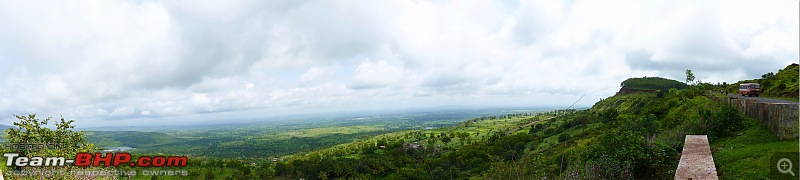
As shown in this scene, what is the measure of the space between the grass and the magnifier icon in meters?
0.23

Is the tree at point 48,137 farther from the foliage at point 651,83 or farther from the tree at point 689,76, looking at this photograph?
the foliage at point 651,83

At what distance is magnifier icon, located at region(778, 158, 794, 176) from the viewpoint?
6.22 metres

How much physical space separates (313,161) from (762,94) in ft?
264

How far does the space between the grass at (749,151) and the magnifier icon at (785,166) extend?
0.77ft

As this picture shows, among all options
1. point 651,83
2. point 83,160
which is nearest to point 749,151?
point 83,160

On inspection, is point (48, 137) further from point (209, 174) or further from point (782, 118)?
point (209, 174)

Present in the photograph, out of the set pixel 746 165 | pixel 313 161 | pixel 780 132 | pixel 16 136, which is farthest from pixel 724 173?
pixel 313 161

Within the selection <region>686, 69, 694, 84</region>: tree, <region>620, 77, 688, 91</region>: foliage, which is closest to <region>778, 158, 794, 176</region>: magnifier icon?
<region>686, 69, 694, 84</region>: tree

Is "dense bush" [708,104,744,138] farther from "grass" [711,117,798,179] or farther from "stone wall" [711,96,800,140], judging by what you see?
"stone wall" [711,96,800,140]

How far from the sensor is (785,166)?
6.40 m

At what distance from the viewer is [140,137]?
184250 mm

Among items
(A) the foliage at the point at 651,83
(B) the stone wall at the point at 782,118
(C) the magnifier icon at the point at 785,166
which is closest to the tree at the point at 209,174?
(B) the stone wall at the point at 782,118

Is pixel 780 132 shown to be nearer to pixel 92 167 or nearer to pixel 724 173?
pixel 724 173

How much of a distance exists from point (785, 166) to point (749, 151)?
2.77 meters
